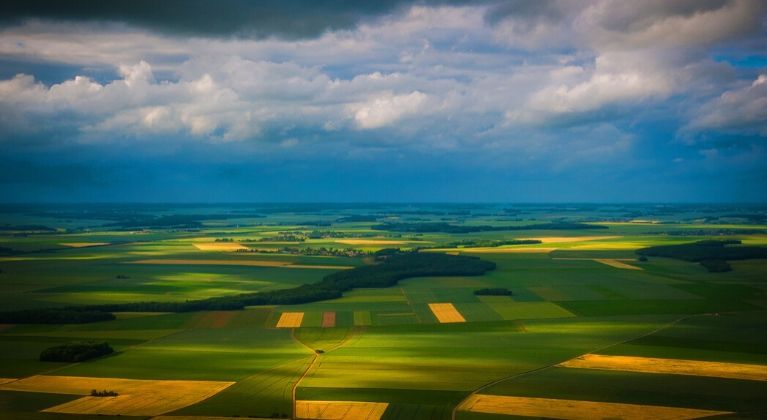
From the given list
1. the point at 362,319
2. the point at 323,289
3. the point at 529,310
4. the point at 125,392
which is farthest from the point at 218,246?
the point at 125,392

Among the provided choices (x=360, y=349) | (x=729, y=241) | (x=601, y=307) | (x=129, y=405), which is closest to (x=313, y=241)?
(x=729, y=241)

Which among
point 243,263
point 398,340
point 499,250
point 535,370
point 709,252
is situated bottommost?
point 398,340

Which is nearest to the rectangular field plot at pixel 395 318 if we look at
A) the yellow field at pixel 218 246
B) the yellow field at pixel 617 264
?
the yellow field at pixel 617 264

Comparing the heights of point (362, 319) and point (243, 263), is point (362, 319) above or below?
below

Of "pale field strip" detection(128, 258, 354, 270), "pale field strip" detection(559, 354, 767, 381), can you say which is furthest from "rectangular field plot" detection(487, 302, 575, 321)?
"pale field strip" detection(128, 258, 354, 270)

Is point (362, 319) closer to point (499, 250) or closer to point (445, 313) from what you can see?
point (445, 313)

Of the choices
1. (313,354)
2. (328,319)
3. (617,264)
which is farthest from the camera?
(617,264)

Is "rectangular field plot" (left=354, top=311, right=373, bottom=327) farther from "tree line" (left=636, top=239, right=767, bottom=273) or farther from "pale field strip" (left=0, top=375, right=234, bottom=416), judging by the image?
"tree line" (left=636, top=239, right=767, bottom=273)

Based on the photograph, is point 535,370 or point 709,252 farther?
point 709,252
